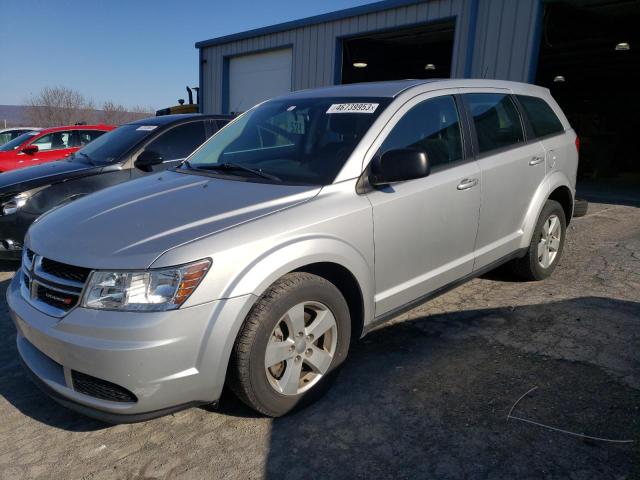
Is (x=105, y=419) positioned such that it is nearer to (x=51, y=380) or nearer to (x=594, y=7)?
(x=51, y=380)

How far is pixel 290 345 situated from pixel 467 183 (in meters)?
1.76

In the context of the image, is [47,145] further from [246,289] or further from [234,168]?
[246,289]

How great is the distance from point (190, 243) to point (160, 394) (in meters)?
0.66

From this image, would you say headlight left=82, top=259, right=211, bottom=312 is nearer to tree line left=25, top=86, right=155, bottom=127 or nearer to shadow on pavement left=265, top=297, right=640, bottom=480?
shadow on pavement left=265, top=297, right=640, bottom=480

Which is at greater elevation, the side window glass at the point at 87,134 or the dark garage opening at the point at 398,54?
the dark garage opening at the point at 398,54

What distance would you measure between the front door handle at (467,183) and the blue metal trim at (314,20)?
8205 millimetres

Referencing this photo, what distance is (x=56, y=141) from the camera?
35.0ft

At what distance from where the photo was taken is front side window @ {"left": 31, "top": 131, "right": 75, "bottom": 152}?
1059 centimetres

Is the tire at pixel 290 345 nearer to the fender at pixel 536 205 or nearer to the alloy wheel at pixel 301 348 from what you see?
the alloy wheel at pixel 301 348

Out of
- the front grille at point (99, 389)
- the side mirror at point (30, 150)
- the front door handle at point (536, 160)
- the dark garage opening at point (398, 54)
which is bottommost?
the front grille at point (99, 389)

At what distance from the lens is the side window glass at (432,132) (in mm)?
3252

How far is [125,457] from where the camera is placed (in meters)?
2.44

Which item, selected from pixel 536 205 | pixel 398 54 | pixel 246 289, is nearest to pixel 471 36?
pixel 536 205

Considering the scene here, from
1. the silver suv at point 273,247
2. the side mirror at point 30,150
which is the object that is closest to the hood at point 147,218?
the silver suv at point 273,247
